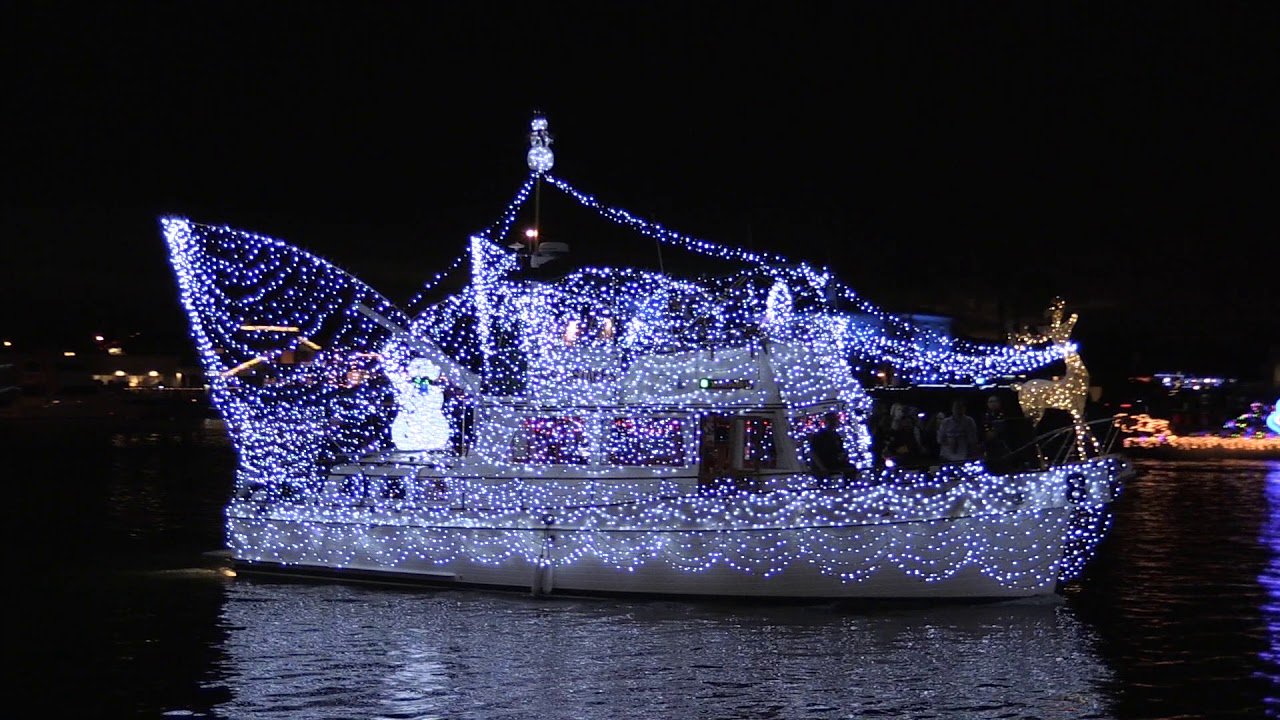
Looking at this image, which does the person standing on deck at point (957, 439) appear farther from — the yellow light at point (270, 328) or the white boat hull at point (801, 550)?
the yellow light at point (270, 328)

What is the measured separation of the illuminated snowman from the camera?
63.8 feet

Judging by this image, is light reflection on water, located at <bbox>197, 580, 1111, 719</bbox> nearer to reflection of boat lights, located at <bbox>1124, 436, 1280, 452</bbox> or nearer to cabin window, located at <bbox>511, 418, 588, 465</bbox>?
cabin window, located at <bbox>511, 418, 588, 465</bbox>

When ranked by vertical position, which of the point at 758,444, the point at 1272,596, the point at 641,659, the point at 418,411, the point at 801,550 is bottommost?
the point at 641,659

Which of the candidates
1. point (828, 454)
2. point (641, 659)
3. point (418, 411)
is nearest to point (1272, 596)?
point (828, 454)

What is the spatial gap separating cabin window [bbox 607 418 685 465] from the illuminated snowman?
103 inches

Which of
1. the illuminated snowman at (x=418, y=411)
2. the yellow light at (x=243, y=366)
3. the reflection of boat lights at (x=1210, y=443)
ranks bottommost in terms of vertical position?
the illuminated snowman at (x=418, y=411)

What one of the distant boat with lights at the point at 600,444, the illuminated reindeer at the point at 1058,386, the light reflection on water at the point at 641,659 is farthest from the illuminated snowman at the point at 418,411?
the illuminated reindeer at the point at 1058,386

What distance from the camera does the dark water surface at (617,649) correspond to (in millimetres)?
13172

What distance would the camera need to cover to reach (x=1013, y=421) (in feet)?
88.4

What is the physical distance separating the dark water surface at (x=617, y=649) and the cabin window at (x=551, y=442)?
73.5 inches

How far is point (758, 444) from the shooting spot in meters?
18.2

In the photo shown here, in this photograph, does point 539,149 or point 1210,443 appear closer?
point 539,149

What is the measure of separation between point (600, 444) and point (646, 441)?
1.98ft

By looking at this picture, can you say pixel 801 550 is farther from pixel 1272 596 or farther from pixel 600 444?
pixel 1272 596
